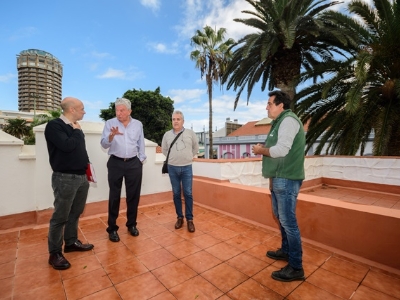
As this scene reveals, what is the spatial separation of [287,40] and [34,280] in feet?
24.5

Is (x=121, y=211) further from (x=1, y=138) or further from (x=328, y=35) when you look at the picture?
(x=328, y=35)

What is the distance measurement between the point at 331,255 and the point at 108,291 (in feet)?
7.95

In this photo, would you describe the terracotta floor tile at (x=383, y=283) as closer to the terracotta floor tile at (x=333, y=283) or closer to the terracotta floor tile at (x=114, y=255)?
the terracotta floor tile at (x=333, y=283)

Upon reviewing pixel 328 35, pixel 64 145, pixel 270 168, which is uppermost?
pixel 328 35

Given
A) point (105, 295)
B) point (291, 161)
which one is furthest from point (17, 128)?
point (291, 161)

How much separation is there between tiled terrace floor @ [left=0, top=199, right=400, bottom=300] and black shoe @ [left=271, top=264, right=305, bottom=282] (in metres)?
0.05

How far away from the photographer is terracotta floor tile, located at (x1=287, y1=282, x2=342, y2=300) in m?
1.72

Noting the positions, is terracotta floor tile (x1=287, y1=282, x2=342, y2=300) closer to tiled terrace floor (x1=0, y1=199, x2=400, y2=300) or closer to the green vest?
tiled terrace floor (x1=0, y1=199, x2=400, y2=300)

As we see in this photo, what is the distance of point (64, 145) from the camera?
208 centimetres

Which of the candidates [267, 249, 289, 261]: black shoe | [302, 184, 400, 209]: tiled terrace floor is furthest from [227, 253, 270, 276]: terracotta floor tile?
[302, 184, 400, 209]: tiled terrace floor

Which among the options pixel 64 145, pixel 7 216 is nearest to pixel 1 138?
pixel 7 216

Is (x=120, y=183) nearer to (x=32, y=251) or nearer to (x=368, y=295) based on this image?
(x=32, y=251)

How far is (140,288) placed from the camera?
1.86m

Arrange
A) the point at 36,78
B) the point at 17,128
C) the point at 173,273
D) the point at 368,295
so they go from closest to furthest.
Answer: the point at 368,295 < the point at 173,273 < the point at 17,128 < the point at 36,78
